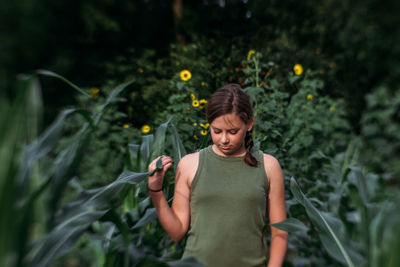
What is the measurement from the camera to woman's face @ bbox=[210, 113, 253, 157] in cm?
134

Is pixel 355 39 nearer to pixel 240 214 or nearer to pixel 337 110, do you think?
pixel 337 110

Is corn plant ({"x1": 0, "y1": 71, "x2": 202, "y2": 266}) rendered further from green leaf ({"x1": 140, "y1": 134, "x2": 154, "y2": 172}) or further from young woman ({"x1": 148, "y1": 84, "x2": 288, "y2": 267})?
green leaf ({"x1": 140, "y1": 134, "x2": 154, "y2": 172})

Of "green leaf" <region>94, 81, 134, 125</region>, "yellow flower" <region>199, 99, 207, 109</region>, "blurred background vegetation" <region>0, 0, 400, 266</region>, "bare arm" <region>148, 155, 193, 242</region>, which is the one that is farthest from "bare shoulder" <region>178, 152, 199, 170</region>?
"yellow flower" <region>199, 99, 207, 109</region>

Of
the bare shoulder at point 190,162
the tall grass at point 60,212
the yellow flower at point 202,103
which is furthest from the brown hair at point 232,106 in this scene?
the yellow flower at point 202,103

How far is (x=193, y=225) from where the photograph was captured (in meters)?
1.40

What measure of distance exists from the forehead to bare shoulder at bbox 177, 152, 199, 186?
179mm

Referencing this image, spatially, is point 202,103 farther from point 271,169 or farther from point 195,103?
point 271,169

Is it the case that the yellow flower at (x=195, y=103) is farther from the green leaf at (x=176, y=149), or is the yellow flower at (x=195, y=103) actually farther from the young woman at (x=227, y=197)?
the young woman at (x=227, y=197)

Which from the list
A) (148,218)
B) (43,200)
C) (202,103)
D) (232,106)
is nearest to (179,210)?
(148,218)

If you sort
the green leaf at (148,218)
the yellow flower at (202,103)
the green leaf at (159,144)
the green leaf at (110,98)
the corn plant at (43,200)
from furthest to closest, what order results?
the yellow flower at (202,103) → the green leaf at (159,144) → the green leaf at (148,218) → the green leaf at (110,98) → the corn plant at (43,200)

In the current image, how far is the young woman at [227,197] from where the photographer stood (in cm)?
135

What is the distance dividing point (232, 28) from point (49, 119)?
16.8 feet

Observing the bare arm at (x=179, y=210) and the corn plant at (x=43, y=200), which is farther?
the bare arm at (x=179, y=210)

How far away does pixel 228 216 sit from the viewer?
1.36 m
